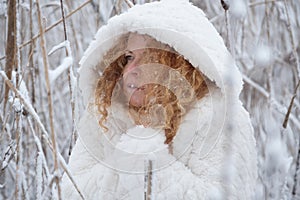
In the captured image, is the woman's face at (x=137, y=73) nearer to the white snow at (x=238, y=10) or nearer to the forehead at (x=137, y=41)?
the forehead at (x=137, y=41)

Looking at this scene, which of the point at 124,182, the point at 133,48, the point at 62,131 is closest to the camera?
the point at 124,182

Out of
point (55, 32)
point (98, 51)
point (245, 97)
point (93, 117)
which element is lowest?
point (93, 117)

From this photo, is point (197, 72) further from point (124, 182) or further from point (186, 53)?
point (124, 182)

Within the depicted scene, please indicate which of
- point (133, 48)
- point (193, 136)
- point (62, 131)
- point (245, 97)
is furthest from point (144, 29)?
point (62, 131)

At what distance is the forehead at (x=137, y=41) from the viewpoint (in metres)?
0.92

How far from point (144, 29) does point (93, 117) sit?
9.8 inches

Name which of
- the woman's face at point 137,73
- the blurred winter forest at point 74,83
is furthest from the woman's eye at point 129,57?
the blurred winter forest at point 74,83

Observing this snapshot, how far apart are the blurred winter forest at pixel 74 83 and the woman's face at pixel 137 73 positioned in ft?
0.38

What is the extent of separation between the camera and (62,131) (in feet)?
6.20

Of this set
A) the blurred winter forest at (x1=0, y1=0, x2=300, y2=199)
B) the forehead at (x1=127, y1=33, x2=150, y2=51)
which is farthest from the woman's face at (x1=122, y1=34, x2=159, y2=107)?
the blurred winter forest at (x1=0, y1=0, x2=300, y2=199)

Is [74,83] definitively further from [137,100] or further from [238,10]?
[238,10]

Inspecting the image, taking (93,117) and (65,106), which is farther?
(65,106)

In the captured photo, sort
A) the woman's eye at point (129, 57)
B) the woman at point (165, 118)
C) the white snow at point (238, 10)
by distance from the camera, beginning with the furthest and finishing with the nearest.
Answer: the woman's eye at point (129, 57) < the woman at point (165, 118) < the white snow at point (238, 10)

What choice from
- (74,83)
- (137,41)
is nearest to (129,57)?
(137,41)
